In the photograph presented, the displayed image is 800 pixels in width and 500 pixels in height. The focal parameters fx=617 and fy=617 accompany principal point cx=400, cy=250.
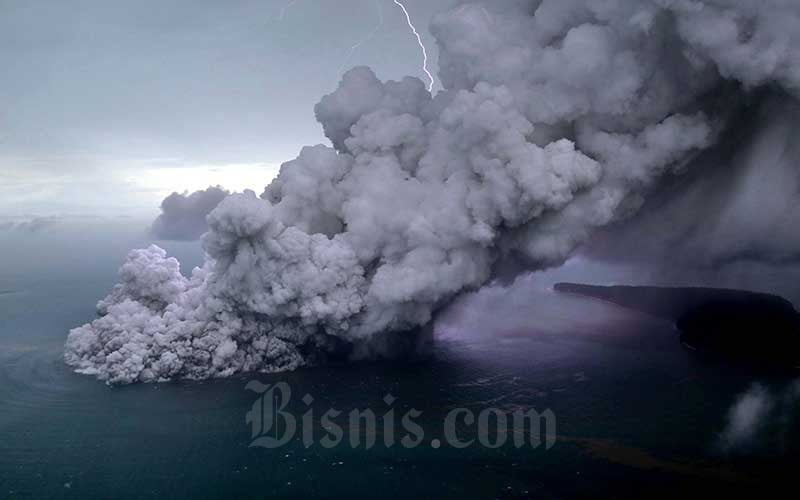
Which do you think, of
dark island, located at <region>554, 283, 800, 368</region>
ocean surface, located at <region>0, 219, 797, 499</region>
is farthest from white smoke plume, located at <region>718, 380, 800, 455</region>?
dark island, located at <region>554, 283, 800, 368</region>

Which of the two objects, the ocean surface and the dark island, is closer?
the ocean surface

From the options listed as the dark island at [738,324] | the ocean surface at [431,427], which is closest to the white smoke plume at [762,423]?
the ocean surface at [431,427]

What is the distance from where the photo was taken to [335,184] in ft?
203

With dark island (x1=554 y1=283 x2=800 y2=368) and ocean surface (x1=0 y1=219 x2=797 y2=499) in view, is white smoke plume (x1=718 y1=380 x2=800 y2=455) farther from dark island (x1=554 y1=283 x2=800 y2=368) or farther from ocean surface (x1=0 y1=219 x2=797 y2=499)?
dark island (x1=554 y1=283 x2=800 y2=368)

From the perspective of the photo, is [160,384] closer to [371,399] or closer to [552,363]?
[371,399]

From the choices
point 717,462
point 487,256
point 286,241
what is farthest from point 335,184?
point 717,462

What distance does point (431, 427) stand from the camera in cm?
4566

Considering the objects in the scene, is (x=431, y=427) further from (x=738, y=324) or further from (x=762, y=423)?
(x=738, y=324)

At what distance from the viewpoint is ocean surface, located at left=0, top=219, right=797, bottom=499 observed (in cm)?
3850

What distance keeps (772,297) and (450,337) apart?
3422 centimetres

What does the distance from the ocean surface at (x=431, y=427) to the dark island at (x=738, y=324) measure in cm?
391

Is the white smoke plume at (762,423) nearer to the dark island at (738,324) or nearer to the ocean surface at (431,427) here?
the ocean surface at (431,427)

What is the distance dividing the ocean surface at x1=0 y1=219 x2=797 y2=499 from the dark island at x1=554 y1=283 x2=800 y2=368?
3.91 m

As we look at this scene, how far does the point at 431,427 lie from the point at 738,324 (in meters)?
41.8
